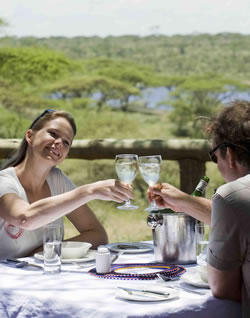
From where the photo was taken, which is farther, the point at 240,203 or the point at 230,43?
the point at 230,43

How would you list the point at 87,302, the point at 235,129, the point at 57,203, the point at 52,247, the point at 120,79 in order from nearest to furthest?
1. the point at 87,302
2. the point at 235,129
3. the point at 52,247
4. the point at 57,203
5. the point at 120,79

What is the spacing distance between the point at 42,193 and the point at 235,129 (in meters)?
1.29

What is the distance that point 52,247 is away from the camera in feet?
5.96

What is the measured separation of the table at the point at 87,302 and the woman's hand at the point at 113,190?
1.22 ft

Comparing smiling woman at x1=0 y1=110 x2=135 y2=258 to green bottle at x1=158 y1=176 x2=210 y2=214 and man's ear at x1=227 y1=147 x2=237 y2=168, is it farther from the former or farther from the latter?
man's ear at x1=227 y1=147 x2=237 y2=168

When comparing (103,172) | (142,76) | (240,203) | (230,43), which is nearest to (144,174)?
(240,203)

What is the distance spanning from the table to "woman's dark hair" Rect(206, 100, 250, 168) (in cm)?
41

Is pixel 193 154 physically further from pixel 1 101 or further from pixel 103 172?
pixel 1 101

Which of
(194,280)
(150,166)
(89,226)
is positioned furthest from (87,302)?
(89,226)

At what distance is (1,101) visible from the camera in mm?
20500

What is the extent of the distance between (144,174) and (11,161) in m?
0.88

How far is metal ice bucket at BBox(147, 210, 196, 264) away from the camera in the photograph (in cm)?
192

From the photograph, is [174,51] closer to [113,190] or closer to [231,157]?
[113,190]

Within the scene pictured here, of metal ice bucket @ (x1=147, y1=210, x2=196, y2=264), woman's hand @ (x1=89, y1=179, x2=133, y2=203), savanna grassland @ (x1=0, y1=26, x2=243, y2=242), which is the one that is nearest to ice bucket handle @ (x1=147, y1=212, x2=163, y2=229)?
metal ice bucket @ (x1=147, y1=210, x2=196, y2=264)
